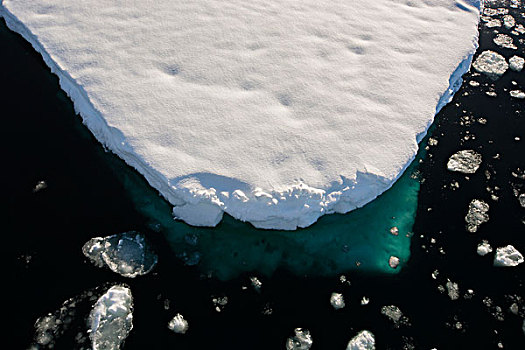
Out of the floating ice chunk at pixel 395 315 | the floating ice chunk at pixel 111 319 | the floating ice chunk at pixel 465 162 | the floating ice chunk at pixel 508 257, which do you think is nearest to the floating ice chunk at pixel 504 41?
the floating ice chunk at pixel 465 162

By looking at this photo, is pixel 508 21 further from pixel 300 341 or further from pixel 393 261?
pixel 300 341

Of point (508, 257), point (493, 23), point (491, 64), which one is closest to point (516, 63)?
point (491, 64)

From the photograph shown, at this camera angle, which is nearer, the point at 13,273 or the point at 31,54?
the point at 13,273

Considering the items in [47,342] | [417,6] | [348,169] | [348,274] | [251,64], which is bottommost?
[47,342]

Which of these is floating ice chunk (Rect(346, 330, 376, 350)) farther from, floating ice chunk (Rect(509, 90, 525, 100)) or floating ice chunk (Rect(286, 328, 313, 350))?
floating ice chunk (Rect(509, 90, 525, 100))

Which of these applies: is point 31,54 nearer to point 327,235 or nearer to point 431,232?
point 327,235

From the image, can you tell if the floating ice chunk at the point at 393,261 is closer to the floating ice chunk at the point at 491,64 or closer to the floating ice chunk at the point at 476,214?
the floating ice chunk at the point at 476,214

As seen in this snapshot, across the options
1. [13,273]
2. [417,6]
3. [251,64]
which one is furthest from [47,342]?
[417,6]
